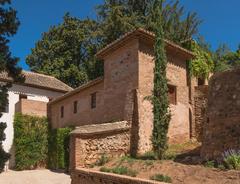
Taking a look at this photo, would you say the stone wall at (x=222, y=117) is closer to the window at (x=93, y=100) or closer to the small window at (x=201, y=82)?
the small window at (x=201, y=82)

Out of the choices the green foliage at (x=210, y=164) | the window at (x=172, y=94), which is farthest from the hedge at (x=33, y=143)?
the green foliage at (x=210, y=164)

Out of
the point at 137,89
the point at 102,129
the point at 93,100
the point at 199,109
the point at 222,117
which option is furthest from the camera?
the point at 93,100

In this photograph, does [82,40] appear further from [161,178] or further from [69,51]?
[161,178]

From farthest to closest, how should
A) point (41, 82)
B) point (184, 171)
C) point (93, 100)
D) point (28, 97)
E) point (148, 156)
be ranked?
1. point (41, 82)
2. point (28, 97)
3. point (93, 100)
4. point (148, 156)
5. point (184, 171)

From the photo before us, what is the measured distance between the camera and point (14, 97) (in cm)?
2627

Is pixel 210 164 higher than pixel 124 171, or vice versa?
pixel 210 164

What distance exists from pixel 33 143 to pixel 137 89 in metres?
12.8

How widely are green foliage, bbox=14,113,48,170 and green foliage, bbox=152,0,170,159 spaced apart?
14379 mm

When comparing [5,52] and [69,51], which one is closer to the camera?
[5,52]

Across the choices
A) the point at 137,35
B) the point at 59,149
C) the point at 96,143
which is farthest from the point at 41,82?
the point at 96,143

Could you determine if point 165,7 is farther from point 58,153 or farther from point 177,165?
point 177,165

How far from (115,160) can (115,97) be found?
159 inches

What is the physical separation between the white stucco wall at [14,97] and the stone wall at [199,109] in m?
14.6

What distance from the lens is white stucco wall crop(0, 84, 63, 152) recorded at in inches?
982
